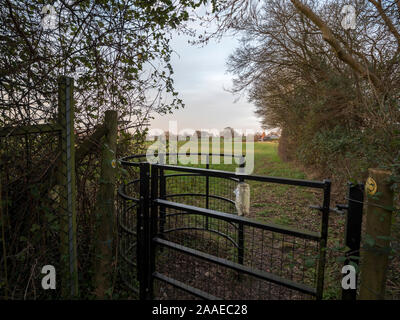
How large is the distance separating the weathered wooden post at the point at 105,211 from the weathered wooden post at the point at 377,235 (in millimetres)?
1922

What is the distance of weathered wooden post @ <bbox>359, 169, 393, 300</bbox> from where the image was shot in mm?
1474

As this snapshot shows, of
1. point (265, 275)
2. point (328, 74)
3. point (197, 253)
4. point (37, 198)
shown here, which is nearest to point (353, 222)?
point (265, 275)

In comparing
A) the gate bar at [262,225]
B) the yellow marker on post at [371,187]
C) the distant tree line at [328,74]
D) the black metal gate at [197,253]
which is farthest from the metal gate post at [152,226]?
the distant tree line at [328,74]

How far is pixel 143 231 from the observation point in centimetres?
212

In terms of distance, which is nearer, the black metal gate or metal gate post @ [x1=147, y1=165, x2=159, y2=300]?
the black metal gate

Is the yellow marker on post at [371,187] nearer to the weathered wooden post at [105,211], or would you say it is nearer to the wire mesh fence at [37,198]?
the weathered wooden post at [105,211]

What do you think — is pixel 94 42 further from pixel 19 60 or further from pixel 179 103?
pixel 179 103

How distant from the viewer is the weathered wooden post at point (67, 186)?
6.19 ft

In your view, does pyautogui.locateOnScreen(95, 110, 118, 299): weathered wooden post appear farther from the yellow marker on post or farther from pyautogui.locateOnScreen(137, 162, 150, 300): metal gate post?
the yellow marker on post

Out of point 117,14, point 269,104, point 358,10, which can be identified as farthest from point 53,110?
point 269,104

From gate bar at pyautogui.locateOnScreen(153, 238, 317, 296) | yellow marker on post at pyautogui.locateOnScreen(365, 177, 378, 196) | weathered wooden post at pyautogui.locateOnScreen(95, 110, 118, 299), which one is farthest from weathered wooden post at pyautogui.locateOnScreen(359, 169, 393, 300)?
weathered wooden post at pyautogui.locateOnScreen(95, 110, 118, 299)

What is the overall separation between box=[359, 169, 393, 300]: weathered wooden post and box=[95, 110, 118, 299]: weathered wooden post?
6.31ft

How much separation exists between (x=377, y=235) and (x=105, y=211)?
6.60 feet

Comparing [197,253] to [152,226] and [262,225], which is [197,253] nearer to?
[152,226]
